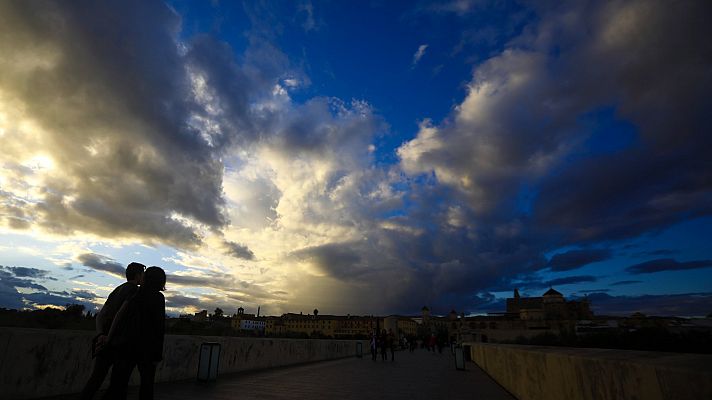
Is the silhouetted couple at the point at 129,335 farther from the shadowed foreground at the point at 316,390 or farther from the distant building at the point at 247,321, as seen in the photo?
the distant building at the point at 247,321

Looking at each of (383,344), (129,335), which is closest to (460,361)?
(383,344)

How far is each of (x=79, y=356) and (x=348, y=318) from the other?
6468 inches

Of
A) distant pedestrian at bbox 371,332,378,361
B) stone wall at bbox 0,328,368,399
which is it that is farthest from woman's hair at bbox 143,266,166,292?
distant pedestrian at bbox 371,332,378,361

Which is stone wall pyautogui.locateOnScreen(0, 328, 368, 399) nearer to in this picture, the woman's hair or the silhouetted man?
the silhouetted man

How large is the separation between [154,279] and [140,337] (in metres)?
0.68

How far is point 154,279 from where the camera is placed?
4.41 meters

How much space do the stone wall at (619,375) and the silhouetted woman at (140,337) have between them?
4383 millimetres

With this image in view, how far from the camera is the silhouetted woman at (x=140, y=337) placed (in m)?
3.91

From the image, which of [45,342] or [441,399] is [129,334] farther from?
[441,399]

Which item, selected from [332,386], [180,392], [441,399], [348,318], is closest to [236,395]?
[180,392]

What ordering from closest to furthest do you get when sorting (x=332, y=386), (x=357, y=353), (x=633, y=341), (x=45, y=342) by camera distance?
(x=45, y=342) < (x=332, y=386) < (x=633, y=341) < (x=357, y=353)

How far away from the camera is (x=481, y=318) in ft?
433

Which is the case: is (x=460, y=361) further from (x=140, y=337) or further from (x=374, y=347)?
(x=140, y=337)

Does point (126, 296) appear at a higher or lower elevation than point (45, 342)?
higher
